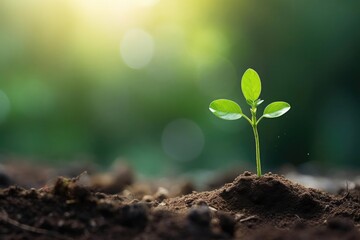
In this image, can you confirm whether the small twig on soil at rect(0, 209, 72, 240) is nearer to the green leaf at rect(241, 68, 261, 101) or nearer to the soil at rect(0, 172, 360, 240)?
the soil at rect(0, 172, 360, 240)

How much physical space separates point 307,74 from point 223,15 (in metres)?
1.30

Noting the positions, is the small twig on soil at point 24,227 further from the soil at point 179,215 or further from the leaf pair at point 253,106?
the leaf pair at point 253,106

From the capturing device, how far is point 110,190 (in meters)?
3.37

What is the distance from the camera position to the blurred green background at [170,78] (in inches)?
239

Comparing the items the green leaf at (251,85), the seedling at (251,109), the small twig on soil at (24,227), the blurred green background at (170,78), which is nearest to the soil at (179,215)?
the small twig on soil at (24,227)

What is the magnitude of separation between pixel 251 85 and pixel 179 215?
1.69 ft

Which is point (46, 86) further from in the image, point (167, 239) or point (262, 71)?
point (167, 239)

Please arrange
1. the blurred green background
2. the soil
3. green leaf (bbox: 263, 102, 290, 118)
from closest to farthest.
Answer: the soil < green leaf (bbox: 263, 102, 290, 118) < the blurred green background

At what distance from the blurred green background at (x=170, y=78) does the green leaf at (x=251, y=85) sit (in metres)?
4.35

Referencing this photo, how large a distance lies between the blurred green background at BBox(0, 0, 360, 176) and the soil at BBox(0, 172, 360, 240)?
172 inches

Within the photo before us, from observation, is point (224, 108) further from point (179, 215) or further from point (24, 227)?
point (24, 227)

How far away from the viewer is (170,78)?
6.99 m

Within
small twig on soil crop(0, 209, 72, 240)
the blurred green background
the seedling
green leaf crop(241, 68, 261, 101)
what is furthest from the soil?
the blurred green background

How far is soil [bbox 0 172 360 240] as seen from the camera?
1109 mm
